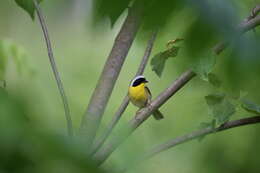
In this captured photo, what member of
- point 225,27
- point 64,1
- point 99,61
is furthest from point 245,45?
point 99,61

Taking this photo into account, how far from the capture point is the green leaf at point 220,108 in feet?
4.59

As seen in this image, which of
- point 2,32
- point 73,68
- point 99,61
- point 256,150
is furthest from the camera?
point 99,61

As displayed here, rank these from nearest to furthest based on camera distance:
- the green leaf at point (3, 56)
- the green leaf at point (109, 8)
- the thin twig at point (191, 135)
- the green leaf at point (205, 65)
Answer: the green leaf at point (109, 8), the green leaf at point (205, 65), the thin twig at point (191, 135), the green leaf at point (3, 56)

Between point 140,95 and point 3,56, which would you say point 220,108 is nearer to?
point 3,56

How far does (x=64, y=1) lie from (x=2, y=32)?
1964 millimetres

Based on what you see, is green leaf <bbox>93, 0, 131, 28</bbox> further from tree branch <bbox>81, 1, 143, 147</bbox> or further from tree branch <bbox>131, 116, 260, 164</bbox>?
tree branch <bbox>131, 116, 260, 164</bbox>


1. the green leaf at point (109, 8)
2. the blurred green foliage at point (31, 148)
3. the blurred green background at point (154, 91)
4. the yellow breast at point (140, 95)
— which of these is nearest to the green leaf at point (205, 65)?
the blurred green background at point (154, 91)

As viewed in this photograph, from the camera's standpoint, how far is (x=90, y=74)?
352 centimetres

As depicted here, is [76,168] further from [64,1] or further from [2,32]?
[2,32]

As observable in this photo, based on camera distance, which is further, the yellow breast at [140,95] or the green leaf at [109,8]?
the yellow breast at [140,95]

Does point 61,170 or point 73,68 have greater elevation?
point 61,170

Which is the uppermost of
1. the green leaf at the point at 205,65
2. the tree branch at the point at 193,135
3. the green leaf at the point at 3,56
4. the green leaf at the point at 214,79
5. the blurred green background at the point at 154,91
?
the green leaf at the point at 205,65

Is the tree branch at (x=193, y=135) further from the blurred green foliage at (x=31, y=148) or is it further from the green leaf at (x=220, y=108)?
the blurred green foliage at (x=31, y=148)

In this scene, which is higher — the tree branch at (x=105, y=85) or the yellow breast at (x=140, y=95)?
the tree branch at (x=105, y=85)
